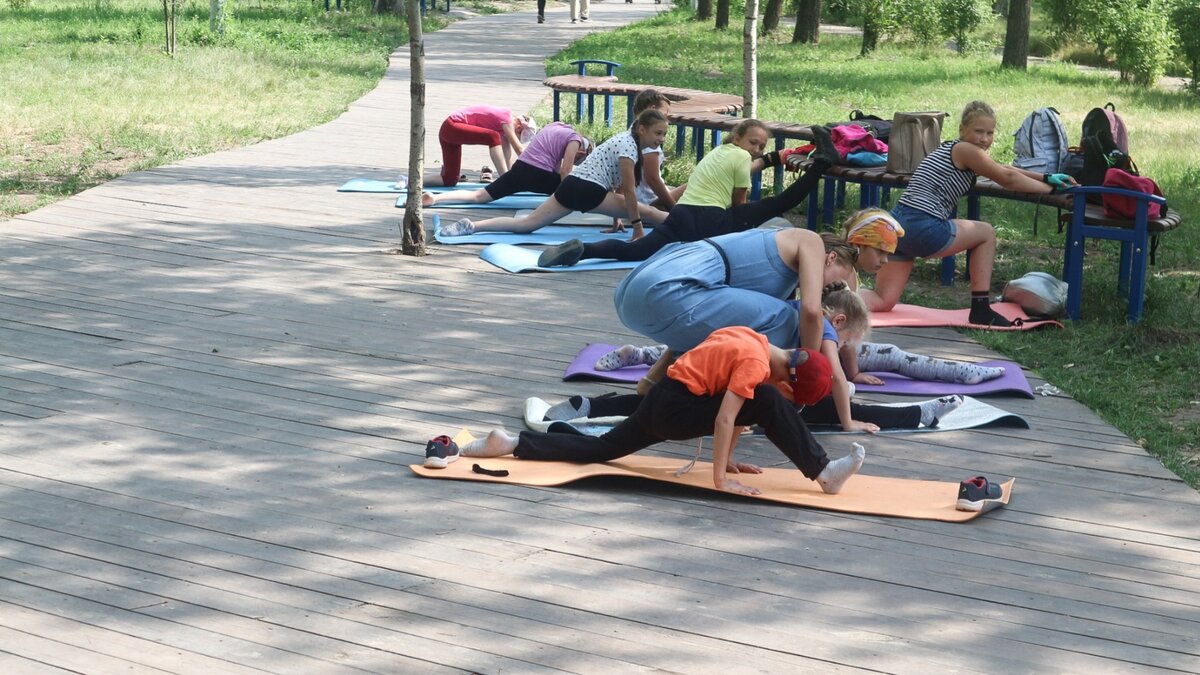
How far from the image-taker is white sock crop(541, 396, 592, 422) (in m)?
6.02

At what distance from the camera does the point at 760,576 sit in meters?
4.57

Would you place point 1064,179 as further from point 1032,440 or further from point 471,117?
point 471,117

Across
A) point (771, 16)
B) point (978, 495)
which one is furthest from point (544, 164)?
point (771, 16)

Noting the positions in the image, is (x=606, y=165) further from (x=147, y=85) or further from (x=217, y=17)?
(x=217, y=17)

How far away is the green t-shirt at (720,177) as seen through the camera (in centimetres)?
917

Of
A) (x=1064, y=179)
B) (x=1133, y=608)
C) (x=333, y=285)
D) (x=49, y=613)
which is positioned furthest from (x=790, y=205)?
(x=49, y=613)

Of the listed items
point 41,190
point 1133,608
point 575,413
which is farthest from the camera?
point 41,190

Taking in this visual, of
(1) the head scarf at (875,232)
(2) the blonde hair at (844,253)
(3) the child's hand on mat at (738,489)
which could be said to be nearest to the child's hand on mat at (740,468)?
(3) the child's hand on mat at (738,489)

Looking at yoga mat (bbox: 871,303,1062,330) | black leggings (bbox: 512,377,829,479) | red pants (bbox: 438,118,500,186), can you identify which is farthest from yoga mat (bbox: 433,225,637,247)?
black leggings (bbox: 512,377,829,479)

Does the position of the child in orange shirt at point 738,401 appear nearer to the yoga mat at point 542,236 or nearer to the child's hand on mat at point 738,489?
the child's hand on mat at point 738,489

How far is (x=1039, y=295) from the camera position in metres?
Answer: 8.44

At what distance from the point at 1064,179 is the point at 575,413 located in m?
4.28

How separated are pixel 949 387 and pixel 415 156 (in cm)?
443

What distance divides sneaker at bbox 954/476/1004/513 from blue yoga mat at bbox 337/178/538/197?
7139 mm
